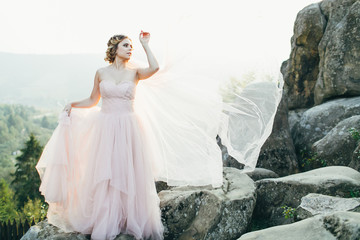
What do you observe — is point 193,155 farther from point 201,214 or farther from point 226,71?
point 226,71

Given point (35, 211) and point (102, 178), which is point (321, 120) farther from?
point (35, 211)

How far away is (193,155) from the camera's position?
5258 mm

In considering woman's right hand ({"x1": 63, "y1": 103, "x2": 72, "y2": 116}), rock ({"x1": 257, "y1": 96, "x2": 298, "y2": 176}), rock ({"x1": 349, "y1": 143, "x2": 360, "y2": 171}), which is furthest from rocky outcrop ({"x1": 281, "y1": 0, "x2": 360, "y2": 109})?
woman's right hand ({"x1": 63, "y1": 103, "x2": 72, "y2": 116})

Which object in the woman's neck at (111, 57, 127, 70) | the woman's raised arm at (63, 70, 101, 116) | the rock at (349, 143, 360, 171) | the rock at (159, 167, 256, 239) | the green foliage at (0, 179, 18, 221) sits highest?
the woman's neck at (111, 57, 127, 70)

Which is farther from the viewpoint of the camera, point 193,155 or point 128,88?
point 193,155

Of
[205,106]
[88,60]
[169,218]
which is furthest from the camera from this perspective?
[88,60]

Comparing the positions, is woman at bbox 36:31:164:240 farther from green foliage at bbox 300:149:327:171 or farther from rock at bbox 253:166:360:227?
green foliage at bbox 300:149:327:171

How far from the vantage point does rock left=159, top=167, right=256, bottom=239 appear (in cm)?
452

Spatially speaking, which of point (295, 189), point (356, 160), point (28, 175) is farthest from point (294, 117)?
point (28, 175)

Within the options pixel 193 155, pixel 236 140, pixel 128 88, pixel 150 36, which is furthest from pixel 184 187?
pixel 150 36

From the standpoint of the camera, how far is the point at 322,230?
2.77 meters

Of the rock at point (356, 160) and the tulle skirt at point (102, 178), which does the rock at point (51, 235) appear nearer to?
the tulle skirt at point (102, 178)

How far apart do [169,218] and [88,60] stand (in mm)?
121668

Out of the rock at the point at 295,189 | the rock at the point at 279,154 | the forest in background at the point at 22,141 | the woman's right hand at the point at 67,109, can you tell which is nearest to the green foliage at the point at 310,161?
the rock at the point at 279,154
